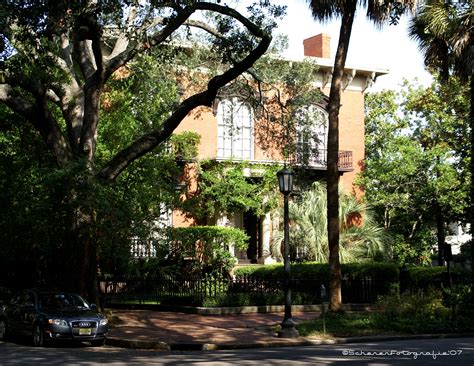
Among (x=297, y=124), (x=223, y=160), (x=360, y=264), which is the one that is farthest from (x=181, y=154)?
(x=360, y=264)

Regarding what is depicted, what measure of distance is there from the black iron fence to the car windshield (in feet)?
24.0

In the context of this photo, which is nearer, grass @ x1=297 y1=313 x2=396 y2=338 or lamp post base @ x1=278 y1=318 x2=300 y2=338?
lamp post base @ x1=278 y1=318 x2=300 y2=338

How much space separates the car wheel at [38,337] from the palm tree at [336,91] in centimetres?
813

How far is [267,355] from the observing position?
13.6m

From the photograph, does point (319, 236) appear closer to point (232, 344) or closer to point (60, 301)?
point (232, 344)

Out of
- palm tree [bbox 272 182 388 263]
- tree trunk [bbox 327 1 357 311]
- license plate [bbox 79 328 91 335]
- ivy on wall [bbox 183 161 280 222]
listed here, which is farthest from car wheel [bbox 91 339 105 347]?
palm tree [bbox 272 182 388 263]

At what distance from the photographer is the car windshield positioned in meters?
16.0

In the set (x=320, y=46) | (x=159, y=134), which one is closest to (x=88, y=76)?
(x=159, y=134)

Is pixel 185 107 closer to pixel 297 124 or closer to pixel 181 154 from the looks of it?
pixel 297 124

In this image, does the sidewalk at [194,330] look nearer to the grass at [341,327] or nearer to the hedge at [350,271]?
the grass at [341,327]

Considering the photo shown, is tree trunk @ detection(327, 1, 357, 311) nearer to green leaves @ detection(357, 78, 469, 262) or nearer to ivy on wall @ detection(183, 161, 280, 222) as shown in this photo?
ivy on wall @ detection(183, 161, 280, 222)

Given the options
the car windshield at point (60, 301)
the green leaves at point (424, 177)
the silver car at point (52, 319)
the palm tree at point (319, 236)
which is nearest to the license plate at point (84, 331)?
the silver car at point (52, 319)

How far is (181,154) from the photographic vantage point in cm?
3278

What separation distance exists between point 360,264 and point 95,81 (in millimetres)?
13045
